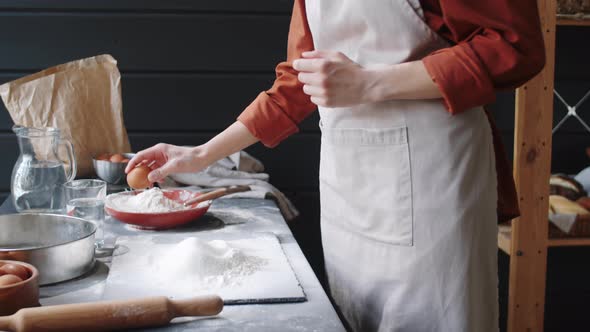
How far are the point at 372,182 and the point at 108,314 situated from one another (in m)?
0.53

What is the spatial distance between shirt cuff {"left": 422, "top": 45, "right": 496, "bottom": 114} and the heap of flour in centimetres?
69

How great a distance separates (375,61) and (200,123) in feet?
4.47

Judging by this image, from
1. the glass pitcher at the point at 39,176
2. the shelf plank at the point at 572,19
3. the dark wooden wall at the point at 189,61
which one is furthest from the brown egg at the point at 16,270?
the shelf plank at the point at 572,19

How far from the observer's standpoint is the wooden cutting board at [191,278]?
982 millimetres

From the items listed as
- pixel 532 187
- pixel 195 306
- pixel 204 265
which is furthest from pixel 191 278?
pixel 532 187

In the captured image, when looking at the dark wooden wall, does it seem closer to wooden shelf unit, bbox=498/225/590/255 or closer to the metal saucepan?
wooden shelf unit, bbox=498/225/590/255

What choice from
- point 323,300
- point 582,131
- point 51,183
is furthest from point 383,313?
point 582,131

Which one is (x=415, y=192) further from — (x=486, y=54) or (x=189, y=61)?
(x=189, y=61)

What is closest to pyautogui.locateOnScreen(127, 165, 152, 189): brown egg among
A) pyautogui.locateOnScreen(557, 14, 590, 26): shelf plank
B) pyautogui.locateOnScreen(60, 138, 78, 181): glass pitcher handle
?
pyautogui.locateOnScreen(60, 138, 78, 181): glass pitcher handle

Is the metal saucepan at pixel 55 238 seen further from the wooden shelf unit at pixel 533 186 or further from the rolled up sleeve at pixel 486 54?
the wooden shelf unit at pixel 533 186

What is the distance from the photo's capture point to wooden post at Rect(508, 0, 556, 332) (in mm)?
2029

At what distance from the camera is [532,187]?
2.09m

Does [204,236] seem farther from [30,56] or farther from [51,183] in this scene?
[30,56]

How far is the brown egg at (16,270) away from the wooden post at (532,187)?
1.58 meters
